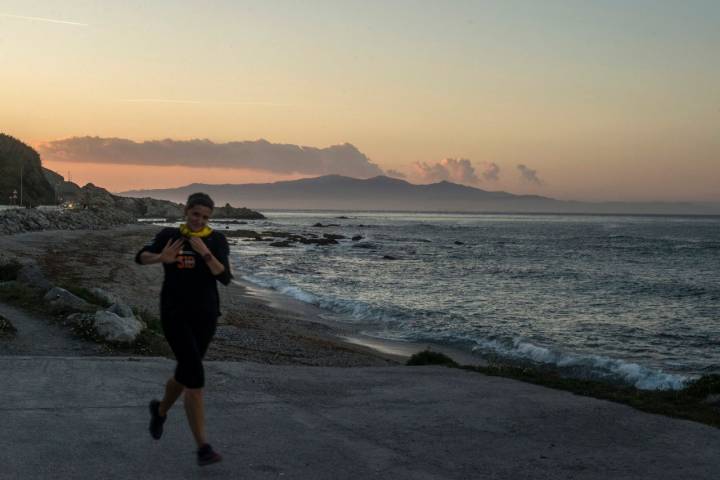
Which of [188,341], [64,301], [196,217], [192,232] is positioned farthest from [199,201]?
[64,301]

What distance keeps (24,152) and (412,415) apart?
12513 cm

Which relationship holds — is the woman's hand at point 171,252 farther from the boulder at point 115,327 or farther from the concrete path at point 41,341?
the boulder at point 115,327

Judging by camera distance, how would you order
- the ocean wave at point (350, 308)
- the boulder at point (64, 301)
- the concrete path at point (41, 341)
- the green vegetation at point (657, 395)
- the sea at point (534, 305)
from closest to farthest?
1. the green vegetation at point (657, 395)
2. the concrete path at point (41, 341)
3. the boulder at point (64, 301)
4. the sea at point (534, 305)
5. the ocean wave at point (350, 308)

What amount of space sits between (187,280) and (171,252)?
25 centimetres

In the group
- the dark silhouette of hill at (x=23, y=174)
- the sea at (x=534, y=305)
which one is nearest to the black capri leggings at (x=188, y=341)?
the sea at (x=534, y=305)

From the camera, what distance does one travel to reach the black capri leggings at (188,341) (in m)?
4.92

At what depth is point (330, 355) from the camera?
41.6 feet

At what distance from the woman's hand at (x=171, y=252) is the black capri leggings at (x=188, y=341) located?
0.41 meters

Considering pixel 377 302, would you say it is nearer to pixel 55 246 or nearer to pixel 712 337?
pixel 712 337

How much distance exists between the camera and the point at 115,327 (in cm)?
1021

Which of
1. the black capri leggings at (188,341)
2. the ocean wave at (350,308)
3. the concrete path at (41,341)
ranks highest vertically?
the black capri leggings at (188,341)

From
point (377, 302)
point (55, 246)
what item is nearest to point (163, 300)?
point (377, 302)

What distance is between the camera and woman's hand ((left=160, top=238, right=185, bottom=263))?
15.8ft

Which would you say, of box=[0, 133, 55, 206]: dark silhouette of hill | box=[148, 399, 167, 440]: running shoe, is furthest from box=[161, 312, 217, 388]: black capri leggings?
box=[0, 133, 55, 206]: dark silhouette of hill
